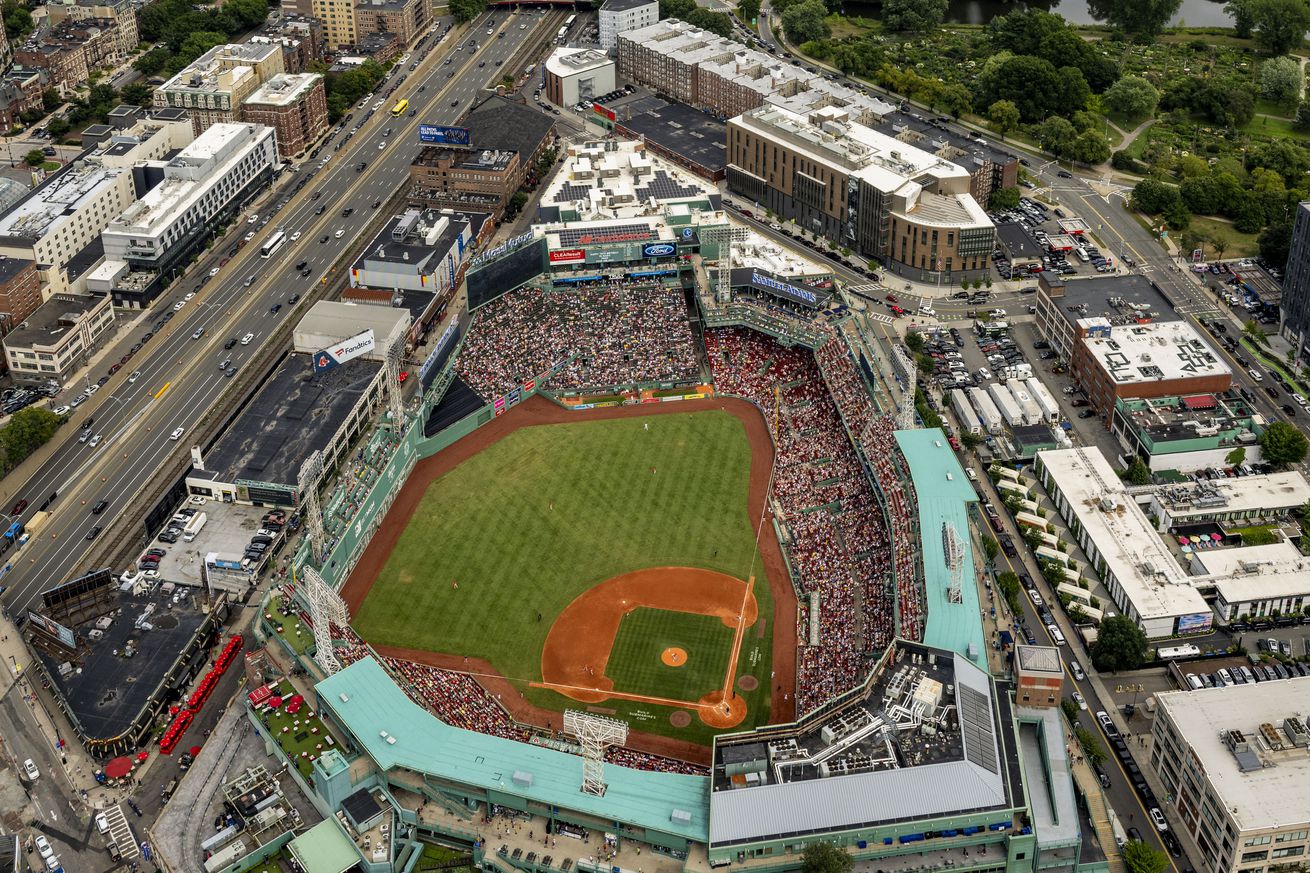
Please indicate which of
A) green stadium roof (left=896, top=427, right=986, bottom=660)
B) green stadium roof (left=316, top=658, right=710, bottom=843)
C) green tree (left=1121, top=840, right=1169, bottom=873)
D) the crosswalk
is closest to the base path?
green stadium roof (left=316, top=658, right=710, bottom=843)

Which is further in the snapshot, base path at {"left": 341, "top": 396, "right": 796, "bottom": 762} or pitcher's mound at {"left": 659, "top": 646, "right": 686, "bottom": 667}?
pitcher's mound at {"left": 659, "top": 646, "right": 686, "bottom": 667}

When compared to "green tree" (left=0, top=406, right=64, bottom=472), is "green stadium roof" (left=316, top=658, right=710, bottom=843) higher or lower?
lower

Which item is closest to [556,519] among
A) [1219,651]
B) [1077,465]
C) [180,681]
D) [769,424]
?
[769,424]

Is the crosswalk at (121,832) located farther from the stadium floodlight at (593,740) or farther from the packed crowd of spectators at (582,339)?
the packed crowd of spectators at (582,339)

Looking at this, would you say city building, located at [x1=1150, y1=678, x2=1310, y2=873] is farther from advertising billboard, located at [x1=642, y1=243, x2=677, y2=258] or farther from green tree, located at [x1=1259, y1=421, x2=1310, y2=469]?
advertising billboard, located at [x1=642, y1=243, x2=677, y2=258]

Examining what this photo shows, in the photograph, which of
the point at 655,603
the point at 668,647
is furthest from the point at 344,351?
the point at 668,647

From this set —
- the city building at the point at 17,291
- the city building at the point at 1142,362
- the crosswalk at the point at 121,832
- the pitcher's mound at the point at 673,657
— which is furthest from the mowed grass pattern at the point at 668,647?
the city building at the point at 17,291
